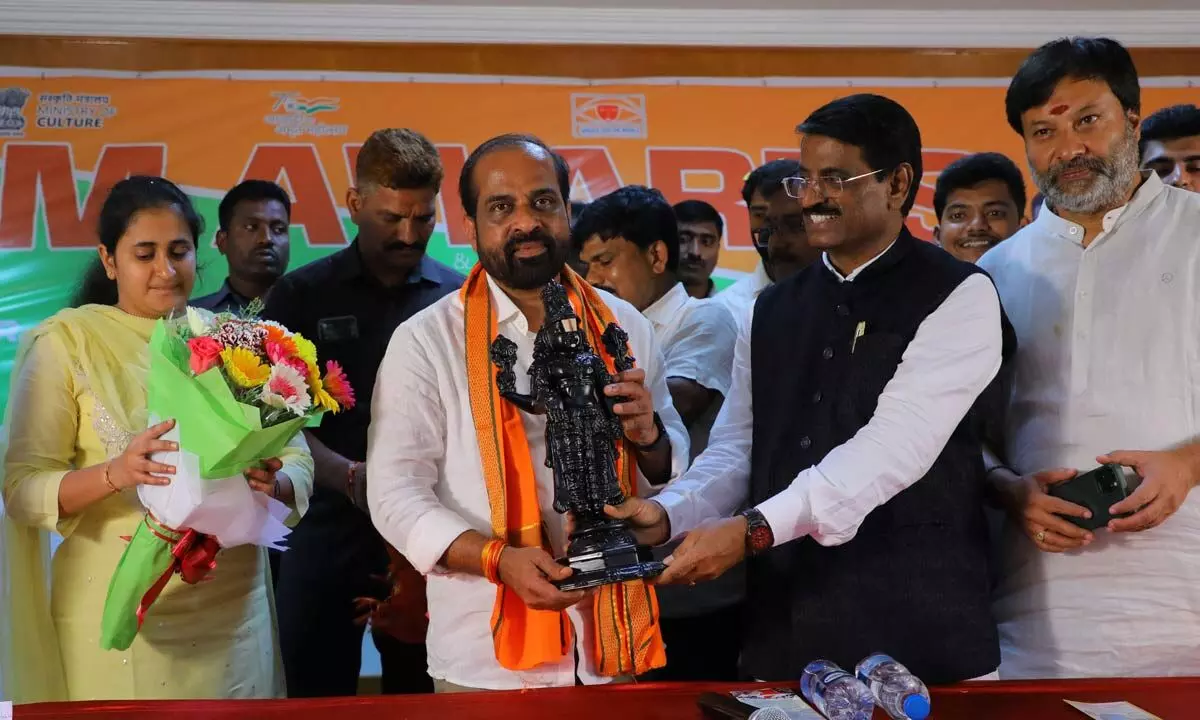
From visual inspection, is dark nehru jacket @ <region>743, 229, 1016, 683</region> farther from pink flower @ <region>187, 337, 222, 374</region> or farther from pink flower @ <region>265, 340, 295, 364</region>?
pink flower @ <region>187, 337, 222, 374</region>

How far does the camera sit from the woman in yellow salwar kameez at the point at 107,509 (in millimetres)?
2639

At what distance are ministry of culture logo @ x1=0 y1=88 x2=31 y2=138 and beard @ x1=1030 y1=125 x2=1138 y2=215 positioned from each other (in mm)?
4418

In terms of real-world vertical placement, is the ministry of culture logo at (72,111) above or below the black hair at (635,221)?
above

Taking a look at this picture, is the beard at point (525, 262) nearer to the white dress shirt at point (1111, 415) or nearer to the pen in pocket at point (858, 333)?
the pen in pocket at point (858, 333)

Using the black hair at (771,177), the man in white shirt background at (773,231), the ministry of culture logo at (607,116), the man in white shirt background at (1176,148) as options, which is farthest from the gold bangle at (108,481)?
the ministry of culture logo at (607,116)

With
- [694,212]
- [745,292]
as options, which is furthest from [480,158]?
[694,212]

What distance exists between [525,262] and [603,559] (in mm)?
726

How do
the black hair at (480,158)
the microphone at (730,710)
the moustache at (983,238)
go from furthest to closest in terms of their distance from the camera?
the moustache at (983,238), the black hair at (480,158), the microphone at (730,710)

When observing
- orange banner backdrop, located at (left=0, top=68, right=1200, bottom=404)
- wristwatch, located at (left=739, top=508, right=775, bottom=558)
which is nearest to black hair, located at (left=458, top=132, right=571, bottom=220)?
wristwatch, located at (left=739, top=508, right=775, bottom=558)

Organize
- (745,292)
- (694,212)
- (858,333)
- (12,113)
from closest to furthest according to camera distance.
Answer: (858,333), (745,292), (694,212), (12,113)

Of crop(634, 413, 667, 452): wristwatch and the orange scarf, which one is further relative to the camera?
crop(634, 413, 667, 452): wristwatch

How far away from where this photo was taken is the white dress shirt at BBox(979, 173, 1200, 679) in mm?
2459

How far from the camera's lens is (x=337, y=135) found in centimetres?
511

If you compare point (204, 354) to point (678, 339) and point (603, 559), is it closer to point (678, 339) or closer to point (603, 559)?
point (603, 559)
